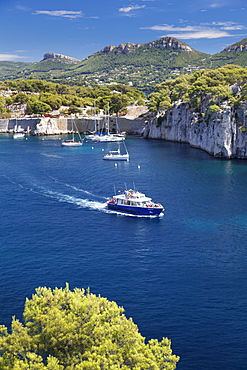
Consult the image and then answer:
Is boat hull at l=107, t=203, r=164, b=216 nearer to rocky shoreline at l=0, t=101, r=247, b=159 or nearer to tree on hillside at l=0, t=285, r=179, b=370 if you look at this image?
tree on hillside at l=0, t=285, r=179, b=370

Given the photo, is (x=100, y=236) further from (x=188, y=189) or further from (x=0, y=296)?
(x=188, y=189)

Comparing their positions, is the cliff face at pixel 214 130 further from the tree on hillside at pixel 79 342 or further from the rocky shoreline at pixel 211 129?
the tree on hillside at pixel 79 342

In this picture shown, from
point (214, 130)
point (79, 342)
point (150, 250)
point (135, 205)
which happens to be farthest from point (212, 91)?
point (79, 342)

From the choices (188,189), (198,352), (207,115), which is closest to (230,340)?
(198,352)

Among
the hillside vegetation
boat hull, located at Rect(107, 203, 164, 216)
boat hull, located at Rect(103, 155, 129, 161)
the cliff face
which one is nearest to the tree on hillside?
boat hull, located at Rect(107, 203, 164, 216)

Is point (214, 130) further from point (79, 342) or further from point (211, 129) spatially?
point (79, 342)

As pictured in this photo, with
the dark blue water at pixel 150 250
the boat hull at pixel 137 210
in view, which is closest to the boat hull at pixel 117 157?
the dark blue water at pixel 150 250

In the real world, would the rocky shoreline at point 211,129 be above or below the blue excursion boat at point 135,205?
above
